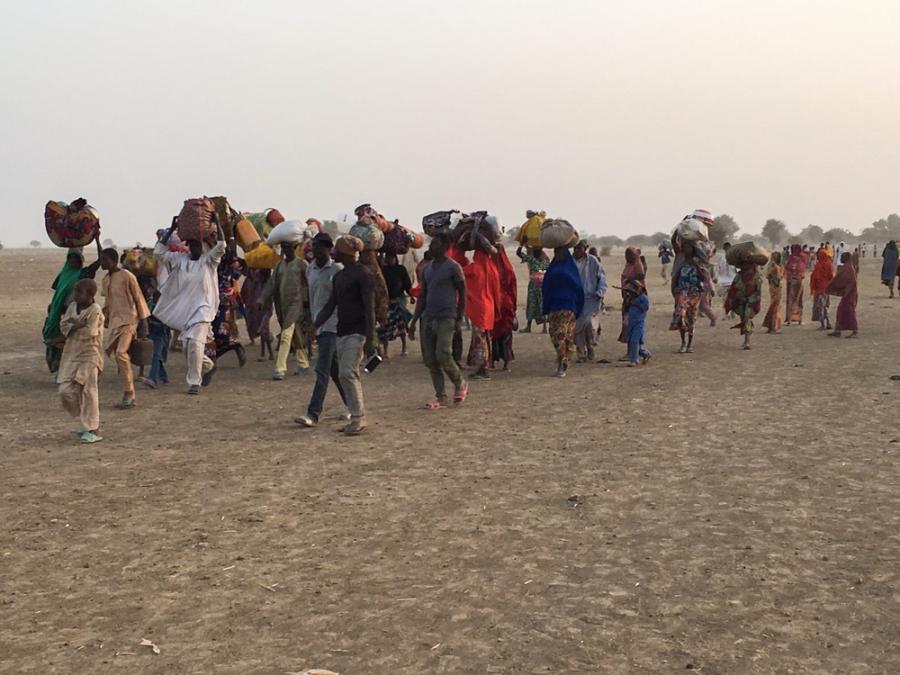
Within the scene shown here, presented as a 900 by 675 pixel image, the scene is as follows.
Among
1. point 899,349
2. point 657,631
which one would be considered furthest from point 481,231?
A: point 657,631

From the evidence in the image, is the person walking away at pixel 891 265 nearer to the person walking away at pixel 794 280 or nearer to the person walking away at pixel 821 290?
the person walking away at pixel 794 280

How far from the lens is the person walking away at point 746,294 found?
14672 millimetres

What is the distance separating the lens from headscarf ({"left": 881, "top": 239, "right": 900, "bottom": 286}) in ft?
93.4

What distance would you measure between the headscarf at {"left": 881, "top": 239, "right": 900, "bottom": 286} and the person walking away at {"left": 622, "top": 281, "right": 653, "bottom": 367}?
18129 mm

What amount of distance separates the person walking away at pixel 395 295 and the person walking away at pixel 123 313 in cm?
421

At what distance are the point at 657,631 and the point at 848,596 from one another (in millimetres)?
1134

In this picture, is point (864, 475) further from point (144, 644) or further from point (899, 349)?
point (899, 349)

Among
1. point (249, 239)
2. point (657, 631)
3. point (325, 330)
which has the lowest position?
point (657, 631)

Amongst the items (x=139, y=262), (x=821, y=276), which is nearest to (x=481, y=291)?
(x=139, y=262)

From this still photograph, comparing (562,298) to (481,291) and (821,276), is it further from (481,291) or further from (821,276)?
(821,276)

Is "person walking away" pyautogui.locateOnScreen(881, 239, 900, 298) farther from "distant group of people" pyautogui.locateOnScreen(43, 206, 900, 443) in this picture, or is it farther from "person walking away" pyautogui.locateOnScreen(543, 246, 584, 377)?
"person walking away" pyautogui.locateOnScreen(543, 246, 584, 377)

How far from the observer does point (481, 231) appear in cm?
1215

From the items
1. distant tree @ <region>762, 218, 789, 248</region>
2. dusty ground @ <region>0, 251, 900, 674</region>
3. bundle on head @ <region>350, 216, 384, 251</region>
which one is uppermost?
distant tree @ <region>762, 218, 789, 248</region>

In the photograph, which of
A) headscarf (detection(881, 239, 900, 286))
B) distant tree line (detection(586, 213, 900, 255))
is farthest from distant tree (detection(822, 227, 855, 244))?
headscarf (detection(881, 239, 900, 286))
